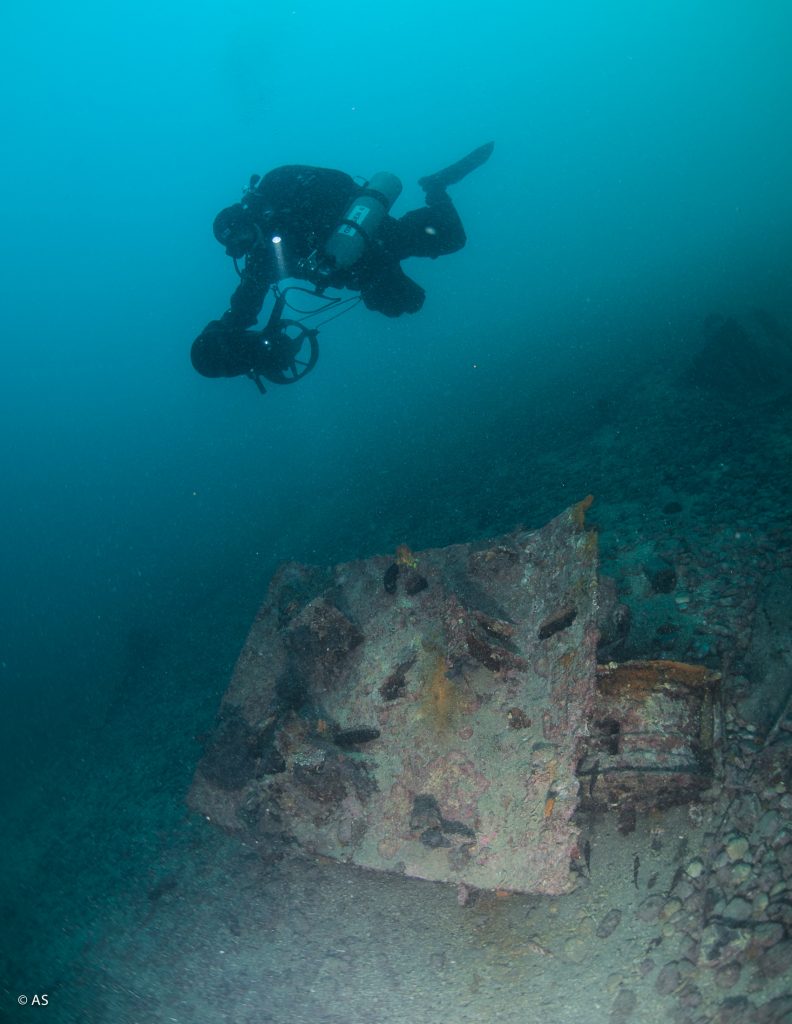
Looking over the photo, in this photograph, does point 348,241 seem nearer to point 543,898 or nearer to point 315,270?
point 315,270

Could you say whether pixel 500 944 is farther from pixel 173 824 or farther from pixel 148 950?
pixel 173 824

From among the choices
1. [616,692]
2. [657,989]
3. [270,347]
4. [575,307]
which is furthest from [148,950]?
[575,307]

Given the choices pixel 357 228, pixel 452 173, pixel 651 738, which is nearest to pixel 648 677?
pixel 651 738

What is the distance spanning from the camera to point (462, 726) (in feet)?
10.6

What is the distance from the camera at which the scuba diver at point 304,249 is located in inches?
288

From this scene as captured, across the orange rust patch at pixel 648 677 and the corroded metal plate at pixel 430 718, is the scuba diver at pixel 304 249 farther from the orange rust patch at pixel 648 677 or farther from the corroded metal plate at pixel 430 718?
the orange rust patch at pixel 648 677

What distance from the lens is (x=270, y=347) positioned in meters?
7.36

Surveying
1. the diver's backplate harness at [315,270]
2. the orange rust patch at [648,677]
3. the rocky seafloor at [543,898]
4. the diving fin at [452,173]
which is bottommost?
the rocky seafloor at [543,898]

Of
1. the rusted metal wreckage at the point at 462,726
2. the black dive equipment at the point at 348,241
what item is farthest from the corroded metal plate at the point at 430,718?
the black dive equipment at the point at 348,241

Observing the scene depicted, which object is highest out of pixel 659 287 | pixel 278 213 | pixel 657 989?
pixel 278 213

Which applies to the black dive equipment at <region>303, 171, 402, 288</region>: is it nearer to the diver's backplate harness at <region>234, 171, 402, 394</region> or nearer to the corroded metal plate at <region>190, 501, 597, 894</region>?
the diver's backplate harness at <region>234, 171, 402, 394</region>

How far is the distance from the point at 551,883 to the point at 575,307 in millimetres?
25936

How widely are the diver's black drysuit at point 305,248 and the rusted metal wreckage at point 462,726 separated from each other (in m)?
4.56

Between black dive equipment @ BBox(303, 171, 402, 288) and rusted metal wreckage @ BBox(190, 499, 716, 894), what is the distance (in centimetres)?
530
